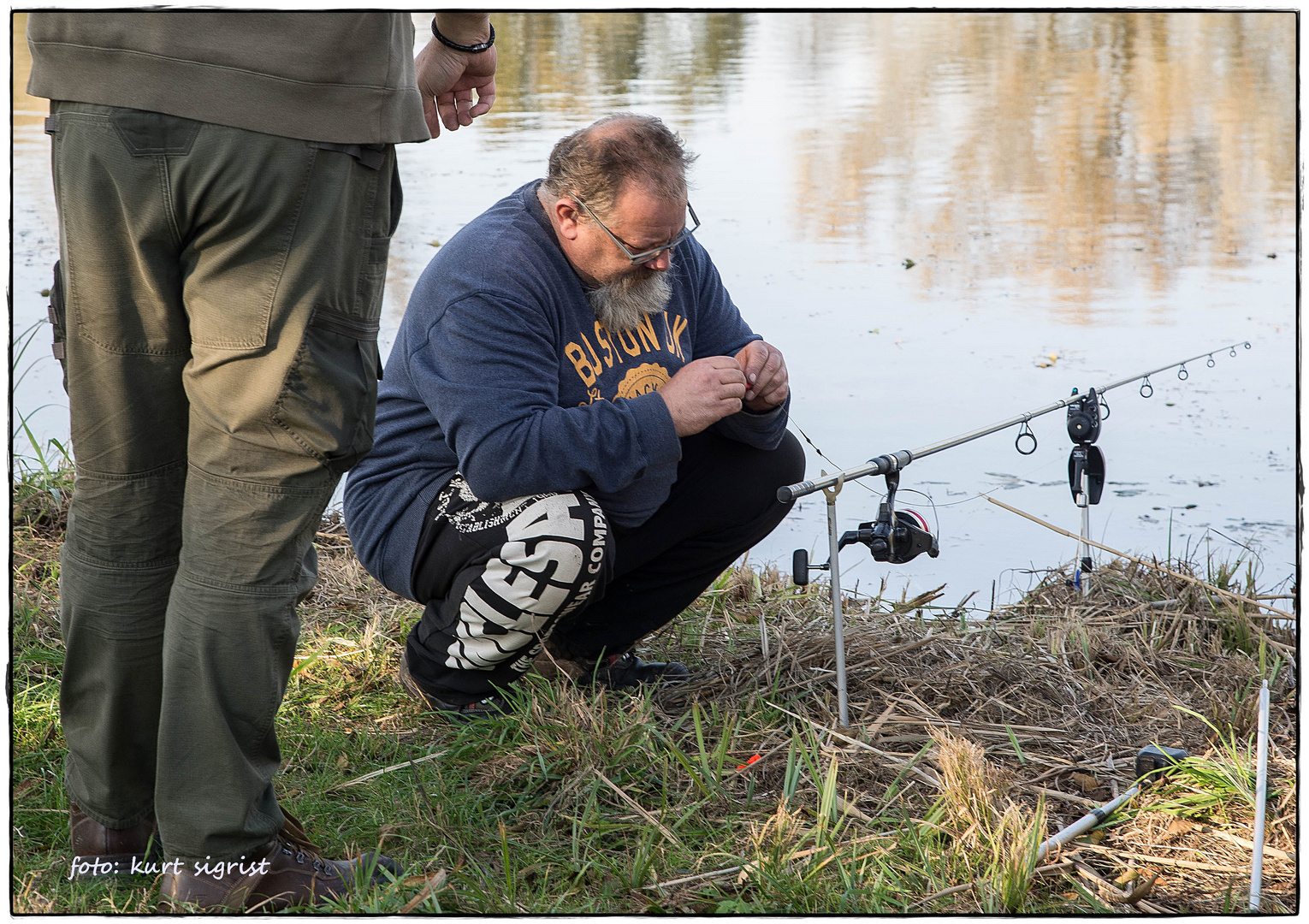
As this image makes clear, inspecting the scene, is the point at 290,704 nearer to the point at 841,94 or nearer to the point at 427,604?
the point at 427,604

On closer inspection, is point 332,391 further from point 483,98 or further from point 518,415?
point 483,98

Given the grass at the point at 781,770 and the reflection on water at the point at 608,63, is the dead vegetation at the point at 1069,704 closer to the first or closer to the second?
the grass at the point at 781,770

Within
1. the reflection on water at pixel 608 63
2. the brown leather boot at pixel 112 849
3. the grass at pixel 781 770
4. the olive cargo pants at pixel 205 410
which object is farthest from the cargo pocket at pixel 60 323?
the reflection on water at pixel 608 63

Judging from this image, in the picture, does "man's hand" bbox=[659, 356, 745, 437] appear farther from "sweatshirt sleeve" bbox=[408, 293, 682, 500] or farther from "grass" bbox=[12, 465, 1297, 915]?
"grass" bbox=[12, 465, 1297, 915]

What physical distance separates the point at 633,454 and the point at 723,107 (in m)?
8.06

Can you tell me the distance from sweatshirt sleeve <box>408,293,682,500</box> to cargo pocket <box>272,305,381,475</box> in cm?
53

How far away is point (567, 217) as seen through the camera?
2387 mm

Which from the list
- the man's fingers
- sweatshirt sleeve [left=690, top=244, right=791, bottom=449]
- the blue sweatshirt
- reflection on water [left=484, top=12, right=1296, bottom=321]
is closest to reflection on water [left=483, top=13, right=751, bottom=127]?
reflection on water [left=484, top=12, right=1296, bottom=321]

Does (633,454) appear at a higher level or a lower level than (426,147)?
lower

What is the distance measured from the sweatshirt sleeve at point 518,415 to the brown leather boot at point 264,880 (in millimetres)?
737

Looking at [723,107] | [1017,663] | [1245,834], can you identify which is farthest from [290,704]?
[723,107]

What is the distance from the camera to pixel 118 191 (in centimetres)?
153

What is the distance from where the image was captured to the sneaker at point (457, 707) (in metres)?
2.40

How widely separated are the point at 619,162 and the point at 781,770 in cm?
117
